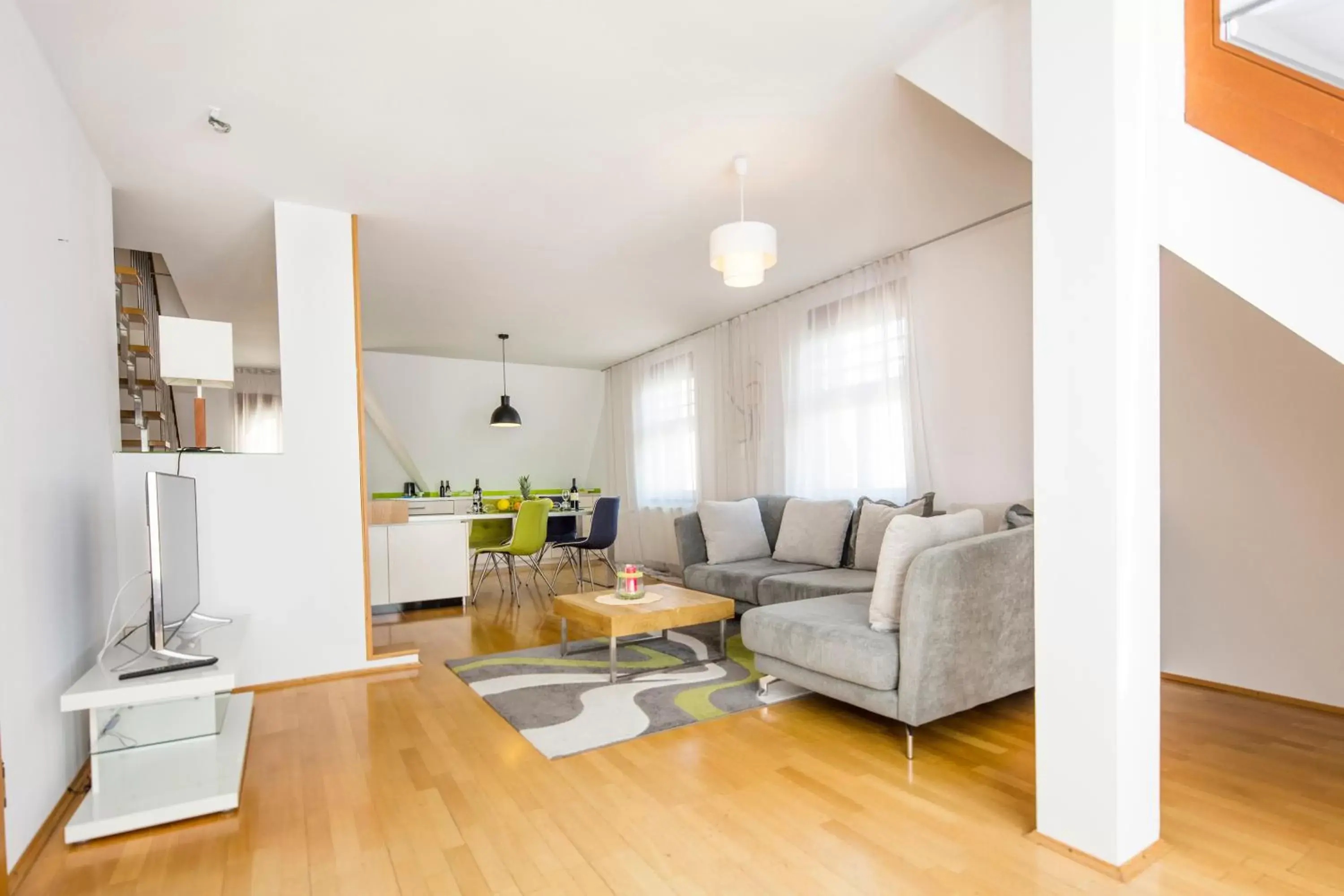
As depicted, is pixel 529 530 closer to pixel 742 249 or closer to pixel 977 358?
pixel 742 249

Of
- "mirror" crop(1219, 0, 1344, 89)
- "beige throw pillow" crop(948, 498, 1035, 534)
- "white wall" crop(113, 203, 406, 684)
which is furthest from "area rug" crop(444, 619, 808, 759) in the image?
"mirror" crop(1219, 0, 1344, 89)

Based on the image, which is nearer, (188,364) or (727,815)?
(727,815)

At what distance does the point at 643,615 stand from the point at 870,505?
1.90 m

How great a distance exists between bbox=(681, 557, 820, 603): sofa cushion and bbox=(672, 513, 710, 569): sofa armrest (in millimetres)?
70

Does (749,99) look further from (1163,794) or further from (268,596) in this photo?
(268,596)

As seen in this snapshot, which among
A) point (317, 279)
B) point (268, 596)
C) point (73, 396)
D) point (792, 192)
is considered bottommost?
point (268, 596)

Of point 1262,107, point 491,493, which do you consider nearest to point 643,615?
point 1262,107

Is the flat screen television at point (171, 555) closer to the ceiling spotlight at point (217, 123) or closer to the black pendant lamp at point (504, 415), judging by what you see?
the ceiling spotlight at point (217, 123)

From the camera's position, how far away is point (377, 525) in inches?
215

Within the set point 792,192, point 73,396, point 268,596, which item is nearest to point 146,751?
point 268,596

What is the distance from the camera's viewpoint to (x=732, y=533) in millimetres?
5242

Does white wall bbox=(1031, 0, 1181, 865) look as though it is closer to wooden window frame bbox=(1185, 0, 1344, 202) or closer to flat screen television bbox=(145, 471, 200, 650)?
wooden window frame bbox=(1185, 0, 1344, 202)

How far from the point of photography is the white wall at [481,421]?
8078mm

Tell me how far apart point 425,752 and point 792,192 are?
130 inches
